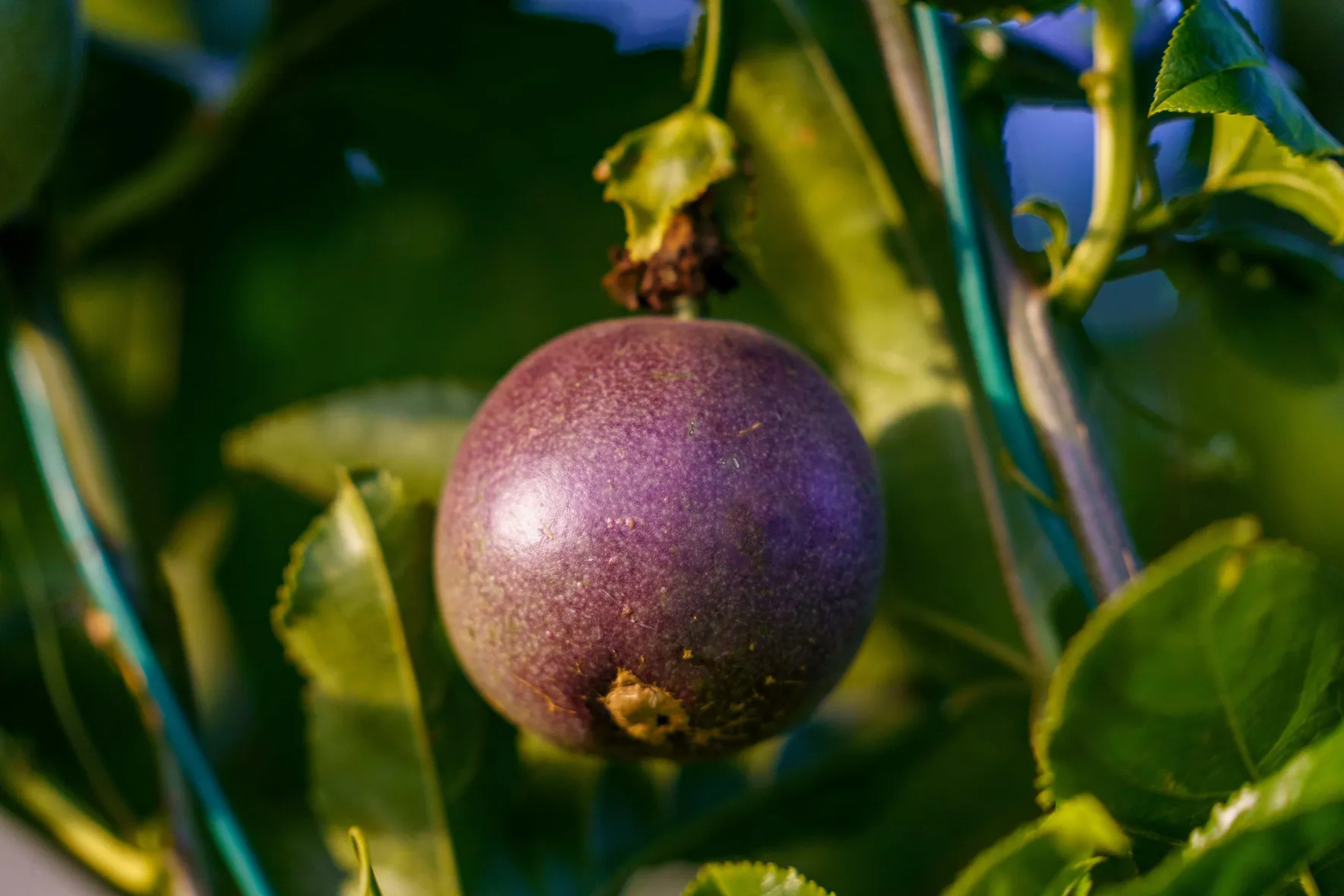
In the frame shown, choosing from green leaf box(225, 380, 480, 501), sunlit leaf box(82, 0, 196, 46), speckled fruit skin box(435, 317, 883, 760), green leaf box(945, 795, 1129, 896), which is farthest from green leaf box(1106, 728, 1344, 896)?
sunlit leaf box(82, 0, 196, 46)

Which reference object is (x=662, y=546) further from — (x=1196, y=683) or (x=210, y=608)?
(x=210, y=608)

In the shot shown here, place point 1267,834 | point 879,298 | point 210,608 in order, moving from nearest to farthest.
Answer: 1. point 1267,834
2. point 879,298
3. point 210,608

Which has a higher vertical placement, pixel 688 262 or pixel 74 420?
pixel 688 262

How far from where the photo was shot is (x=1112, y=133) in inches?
19.4

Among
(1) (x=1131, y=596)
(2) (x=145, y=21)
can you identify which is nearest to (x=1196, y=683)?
(1) (x=1131, y=596)

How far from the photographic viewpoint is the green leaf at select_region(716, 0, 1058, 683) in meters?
0.62

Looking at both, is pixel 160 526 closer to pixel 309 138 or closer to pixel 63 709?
pixel 63 709

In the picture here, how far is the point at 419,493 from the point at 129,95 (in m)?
0.46

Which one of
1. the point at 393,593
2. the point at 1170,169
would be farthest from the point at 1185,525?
the point at 393,593

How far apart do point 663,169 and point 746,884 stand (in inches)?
12.0

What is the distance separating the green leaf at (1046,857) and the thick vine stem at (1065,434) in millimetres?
191

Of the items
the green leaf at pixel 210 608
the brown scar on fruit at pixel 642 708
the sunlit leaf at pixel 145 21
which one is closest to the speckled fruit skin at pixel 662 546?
the brown scar on fruit at pixel 642 708

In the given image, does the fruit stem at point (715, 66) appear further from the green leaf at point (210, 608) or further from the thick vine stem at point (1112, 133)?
the green leaf at point (210, 608)

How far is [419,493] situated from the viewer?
2.10 ft
